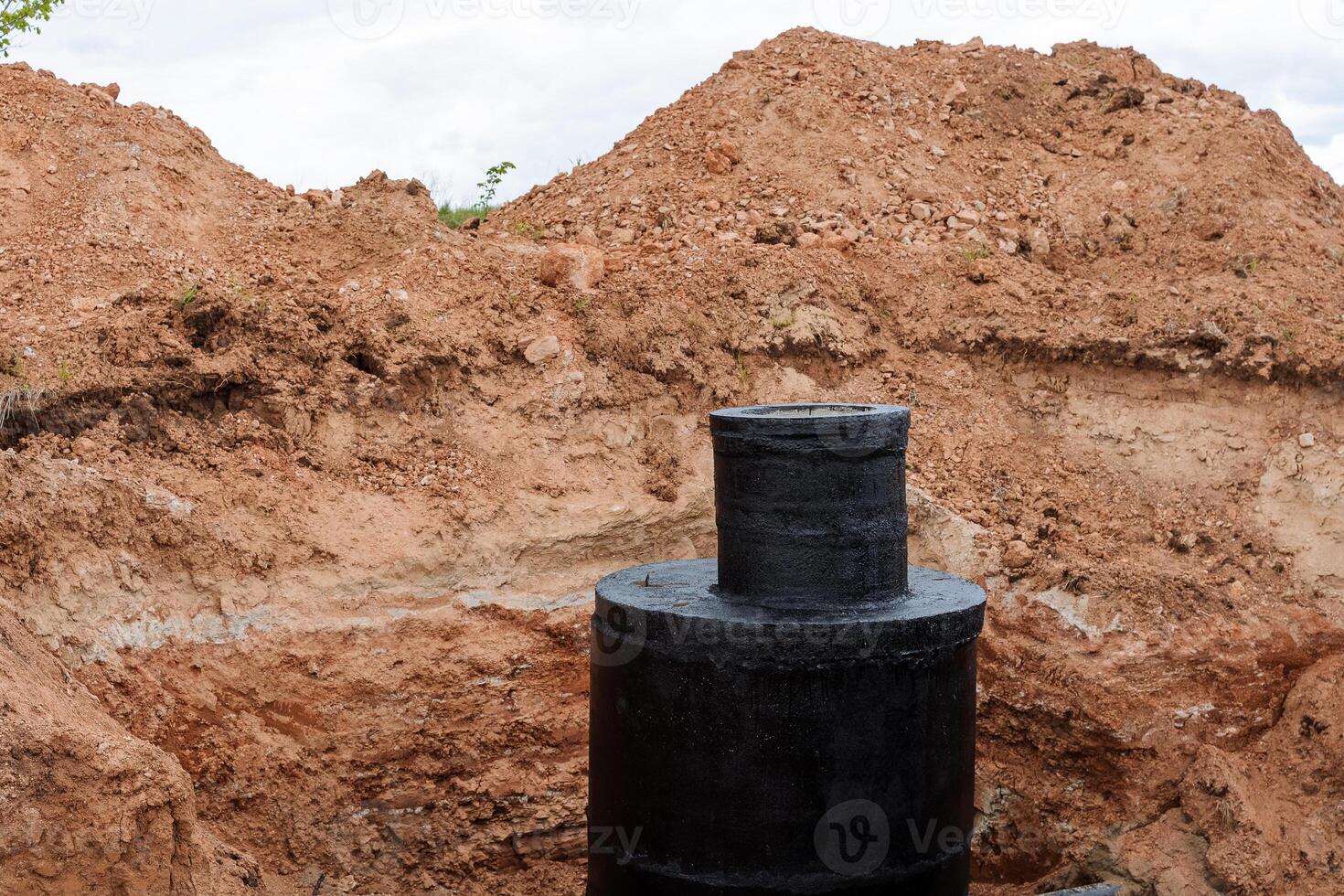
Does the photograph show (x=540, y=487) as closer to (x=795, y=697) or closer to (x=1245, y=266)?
(x=795, y=697)

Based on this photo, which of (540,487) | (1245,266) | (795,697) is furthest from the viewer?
(1245,266)

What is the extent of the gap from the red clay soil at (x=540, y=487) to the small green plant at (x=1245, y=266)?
1.5 inches

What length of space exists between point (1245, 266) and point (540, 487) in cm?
479

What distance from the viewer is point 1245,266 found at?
8.48m

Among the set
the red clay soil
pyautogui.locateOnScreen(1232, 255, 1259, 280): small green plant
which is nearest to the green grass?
the red clay soil

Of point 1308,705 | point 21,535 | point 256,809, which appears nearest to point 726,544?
point 256,809

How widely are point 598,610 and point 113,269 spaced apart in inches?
158

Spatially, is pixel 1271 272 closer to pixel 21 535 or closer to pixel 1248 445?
pixel 1248 445

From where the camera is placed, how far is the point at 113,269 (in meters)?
7.40

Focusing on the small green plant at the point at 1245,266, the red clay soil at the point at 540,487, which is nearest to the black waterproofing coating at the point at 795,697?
the red clay soil at the point at 540,487

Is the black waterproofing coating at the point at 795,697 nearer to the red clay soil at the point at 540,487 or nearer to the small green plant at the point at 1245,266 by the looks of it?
the red clay soil at the point at 540,487

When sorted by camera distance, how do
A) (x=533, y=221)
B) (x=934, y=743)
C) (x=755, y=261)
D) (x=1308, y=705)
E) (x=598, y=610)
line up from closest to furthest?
(x=934, y=743), (x=598, y=610), (x=1308, y=705), (x=755, y=261), (x=533, y=221)

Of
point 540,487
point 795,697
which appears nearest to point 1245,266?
point 540,487

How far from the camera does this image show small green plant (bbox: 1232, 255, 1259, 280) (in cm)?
840
